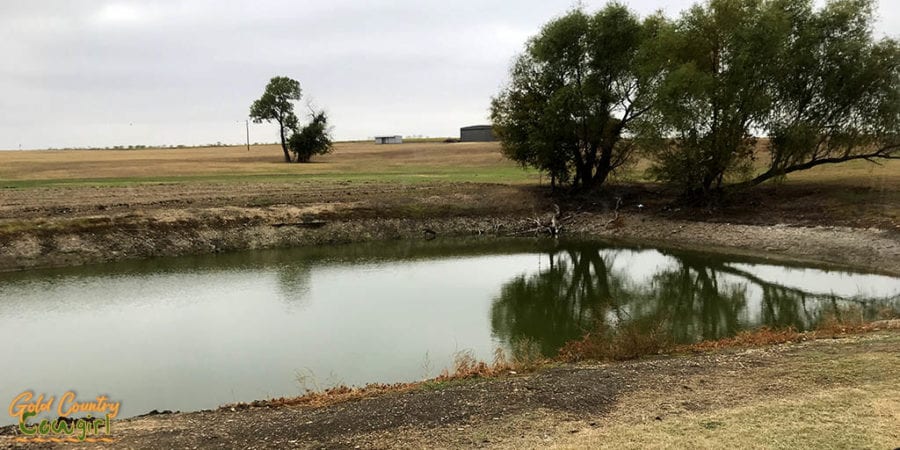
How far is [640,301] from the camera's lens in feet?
65.6

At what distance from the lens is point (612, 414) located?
848 cm

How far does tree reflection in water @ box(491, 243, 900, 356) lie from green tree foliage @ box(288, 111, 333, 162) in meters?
52.3

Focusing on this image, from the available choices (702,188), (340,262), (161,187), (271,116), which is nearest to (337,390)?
(340,262)

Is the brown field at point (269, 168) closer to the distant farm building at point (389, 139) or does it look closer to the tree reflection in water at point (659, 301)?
the tree reflection in water at point (659, 301)

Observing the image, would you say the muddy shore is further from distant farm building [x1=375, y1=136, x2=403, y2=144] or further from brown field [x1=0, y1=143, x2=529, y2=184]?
distant farm building [x1=375, y1=136, x2=403, y2=144]

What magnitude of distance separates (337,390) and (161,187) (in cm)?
3385

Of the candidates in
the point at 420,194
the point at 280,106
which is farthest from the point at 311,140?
the point at 420,194

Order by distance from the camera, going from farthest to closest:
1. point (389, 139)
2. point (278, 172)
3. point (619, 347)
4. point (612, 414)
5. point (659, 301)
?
1. point (389, 139)
2. point (278, 172)
3. point (659, 301)
4. point (619, 347)
5. point (612, 414)

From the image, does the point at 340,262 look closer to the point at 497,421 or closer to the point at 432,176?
the point at 497,421

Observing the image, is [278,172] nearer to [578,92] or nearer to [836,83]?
[578,92]

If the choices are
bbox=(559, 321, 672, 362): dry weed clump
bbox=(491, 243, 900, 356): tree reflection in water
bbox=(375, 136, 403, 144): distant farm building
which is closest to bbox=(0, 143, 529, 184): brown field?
bbox=(491, 243, 900, 356): tree reflection in water

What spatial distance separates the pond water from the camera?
1277 cm

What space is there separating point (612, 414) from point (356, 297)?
44.4 ft

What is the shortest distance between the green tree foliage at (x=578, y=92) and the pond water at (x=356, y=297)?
9662 mm
